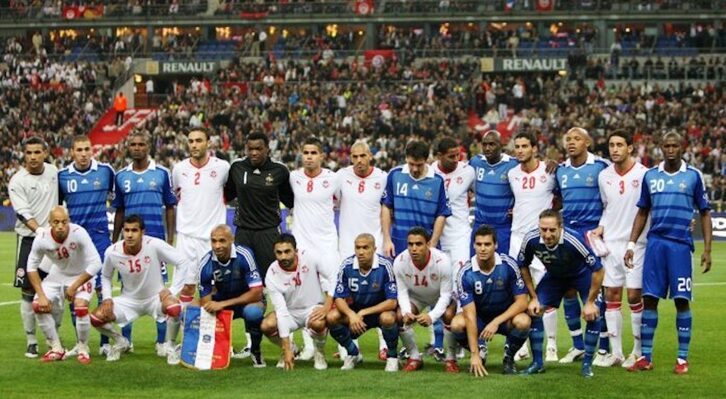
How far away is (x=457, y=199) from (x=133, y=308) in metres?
3.66

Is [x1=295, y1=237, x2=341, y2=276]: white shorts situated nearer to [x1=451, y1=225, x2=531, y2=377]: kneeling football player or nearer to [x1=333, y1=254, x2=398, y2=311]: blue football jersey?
[x1=333, y1=254, x2=398, y2=311]: blue football jersey

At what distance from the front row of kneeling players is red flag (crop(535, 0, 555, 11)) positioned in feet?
155

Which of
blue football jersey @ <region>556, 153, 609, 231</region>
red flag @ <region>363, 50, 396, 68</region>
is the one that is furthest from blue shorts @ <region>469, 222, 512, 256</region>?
red flag @ <region>363, 50, 396, 68</region>

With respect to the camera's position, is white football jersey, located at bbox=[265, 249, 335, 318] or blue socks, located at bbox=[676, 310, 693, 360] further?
white football jersey, located at bbox=[265, 249, 335, 318]

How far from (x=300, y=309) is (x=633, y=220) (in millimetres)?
3474

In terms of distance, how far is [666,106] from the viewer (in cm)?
4669

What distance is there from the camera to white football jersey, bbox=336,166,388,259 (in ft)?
46.0

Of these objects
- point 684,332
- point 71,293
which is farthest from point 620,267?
point 71,293

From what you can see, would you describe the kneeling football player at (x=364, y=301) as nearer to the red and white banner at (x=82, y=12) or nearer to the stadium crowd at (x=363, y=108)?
the stadium crowd at (x=363, y=108)

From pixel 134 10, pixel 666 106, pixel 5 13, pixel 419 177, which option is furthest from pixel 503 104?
pixel 419 177

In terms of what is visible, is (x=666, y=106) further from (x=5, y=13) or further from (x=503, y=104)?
(x=5, y=13)

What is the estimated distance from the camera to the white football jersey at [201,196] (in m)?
14.1

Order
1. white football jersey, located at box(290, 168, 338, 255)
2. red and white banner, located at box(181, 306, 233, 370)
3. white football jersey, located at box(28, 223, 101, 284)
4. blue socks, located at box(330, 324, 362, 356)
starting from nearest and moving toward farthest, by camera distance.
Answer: blue socks, located at box(330, 324, 362, 356)
red and white banner, located at box(181, 306, 233, 370)
white football jersey, located at box(28, 223, 101, 284)
white football jersey, located at box(290, 168, 338, 255)

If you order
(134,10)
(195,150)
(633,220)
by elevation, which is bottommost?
(633,220)
